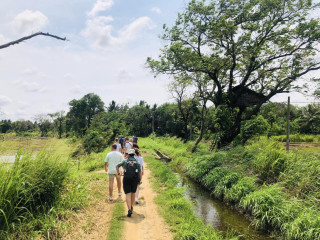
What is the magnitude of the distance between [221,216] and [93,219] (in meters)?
4.45

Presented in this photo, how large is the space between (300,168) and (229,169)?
301 centimetres

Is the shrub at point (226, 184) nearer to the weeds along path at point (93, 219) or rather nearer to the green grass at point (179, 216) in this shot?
the green grass at point (179, 216)

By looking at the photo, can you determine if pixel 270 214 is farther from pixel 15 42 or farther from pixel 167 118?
pixel 167 118

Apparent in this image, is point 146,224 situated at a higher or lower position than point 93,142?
lower

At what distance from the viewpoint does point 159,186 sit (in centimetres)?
972

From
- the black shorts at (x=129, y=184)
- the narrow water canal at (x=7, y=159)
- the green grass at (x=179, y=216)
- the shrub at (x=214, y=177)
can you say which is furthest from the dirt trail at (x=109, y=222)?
the shrub at (x=214, y=177)

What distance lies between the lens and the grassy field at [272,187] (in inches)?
234

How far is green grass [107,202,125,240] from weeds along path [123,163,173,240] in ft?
0.43

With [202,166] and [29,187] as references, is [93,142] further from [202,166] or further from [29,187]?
[29,187]

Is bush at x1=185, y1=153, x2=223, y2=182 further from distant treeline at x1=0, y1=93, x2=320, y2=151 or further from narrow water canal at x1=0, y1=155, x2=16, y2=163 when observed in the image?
narrow water canal at x1=0, y1=155, x2=16, y2=163

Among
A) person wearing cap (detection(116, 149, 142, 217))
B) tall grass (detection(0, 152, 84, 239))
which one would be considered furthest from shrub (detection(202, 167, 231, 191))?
tall grass (detection(0, 152, 84, 239))

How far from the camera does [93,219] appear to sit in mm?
5848

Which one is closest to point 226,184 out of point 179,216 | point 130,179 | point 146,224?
point 179,216

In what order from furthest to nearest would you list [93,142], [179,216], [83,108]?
[83,108]
[93,142]
[179,216]
